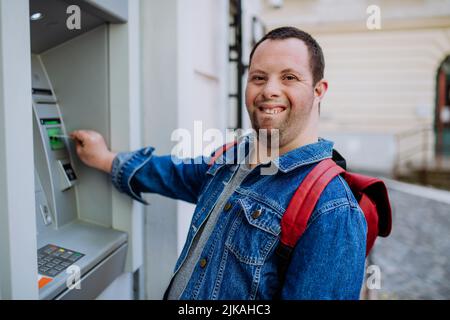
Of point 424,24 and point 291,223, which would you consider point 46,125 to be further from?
point 424,24

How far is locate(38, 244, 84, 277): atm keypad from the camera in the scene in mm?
1375

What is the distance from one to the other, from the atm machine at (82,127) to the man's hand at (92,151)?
0.25 ft

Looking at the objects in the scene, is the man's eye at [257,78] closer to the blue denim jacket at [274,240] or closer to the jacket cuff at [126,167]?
the blue denim jacket at [274,240]

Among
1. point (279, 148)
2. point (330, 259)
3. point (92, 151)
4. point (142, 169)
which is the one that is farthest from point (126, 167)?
point (330, 259)

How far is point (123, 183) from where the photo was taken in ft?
5.63

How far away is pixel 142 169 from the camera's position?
171 centimetres

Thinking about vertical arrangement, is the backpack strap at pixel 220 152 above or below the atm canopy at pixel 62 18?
below

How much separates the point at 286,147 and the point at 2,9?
889 mm

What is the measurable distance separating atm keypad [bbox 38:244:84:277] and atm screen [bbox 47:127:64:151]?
423mm

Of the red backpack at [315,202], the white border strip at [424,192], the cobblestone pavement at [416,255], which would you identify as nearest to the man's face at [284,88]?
the red backpack at [315,202]

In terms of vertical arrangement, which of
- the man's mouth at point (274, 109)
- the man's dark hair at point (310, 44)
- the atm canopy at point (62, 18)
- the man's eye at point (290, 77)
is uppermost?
the atm canopy at point (62, 18)

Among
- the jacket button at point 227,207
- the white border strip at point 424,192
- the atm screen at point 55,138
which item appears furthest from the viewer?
the white border strip at point 424,192

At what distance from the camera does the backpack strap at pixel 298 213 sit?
3.54 feet

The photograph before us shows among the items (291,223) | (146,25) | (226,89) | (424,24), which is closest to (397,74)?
(424,24)
